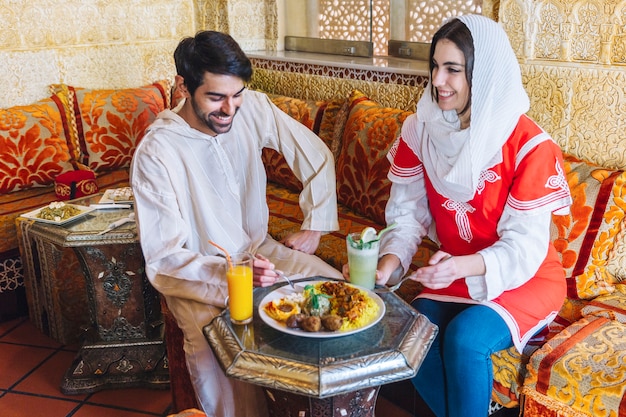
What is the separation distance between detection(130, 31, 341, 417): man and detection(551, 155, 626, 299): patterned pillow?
32.3 inches

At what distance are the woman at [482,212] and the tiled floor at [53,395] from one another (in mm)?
708

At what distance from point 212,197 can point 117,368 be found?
3.33 ft

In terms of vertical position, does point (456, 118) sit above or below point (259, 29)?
below

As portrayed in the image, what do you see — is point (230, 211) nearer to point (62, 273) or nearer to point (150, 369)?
point (150, 369)

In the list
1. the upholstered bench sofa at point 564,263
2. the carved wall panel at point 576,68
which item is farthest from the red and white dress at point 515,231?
the carved wall panel at point 576,68

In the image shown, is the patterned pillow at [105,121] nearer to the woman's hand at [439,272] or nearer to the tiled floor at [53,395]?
the tiled floor at [53,395]

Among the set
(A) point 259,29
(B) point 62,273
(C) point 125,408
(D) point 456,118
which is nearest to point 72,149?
(B) point 62,273

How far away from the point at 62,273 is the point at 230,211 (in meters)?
1.16

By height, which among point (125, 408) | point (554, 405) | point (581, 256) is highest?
point (581, 256)

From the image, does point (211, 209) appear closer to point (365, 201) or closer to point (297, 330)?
point (297, 330)

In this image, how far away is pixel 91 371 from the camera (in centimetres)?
268

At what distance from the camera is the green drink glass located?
1762mm

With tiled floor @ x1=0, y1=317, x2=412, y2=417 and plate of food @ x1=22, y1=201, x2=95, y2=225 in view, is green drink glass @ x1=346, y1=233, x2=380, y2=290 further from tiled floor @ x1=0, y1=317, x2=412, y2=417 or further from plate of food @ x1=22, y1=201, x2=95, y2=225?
plate of food @ x1=22, y1=201, x2=95, y2=225

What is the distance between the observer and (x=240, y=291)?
1.61 m
